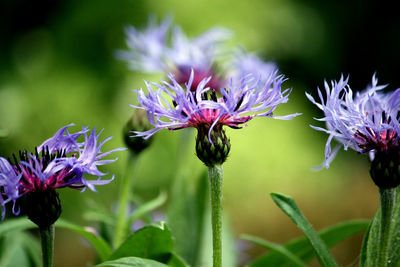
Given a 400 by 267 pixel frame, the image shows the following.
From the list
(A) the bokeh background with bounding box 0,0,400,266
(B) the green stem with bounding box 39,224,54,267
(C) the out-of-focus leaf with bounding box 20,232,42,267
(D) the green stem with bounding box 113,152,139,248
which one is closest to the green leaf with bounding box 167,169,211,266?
(D) the green stem with bounding box 113,152,139,248

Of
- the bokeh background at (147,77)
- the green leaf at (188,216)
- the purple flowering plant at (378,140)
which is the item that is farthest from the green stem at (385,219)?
the bokeh background at (147,77)

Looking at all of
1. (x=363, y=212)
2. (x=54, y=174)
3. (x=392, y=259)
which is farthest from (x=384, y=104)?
(x=363, y=212)

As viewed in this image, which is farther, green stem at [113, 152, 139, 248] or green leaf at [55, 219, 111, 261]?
green stem at [113, 152, 139, 248]

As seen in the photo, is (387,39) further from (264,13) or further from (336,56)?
(264,13)

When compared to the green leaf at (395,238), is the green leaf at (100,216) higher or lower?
lower

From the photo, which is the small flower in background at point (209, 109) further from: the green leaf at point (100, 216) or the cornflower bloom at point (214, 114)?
the green leaf at point (100, 216)

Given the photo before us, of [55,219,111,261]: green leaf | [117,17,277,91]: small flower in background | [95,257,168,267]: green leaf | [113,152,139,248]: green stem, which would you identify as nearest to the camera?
[95,257,168,267]: green leaf

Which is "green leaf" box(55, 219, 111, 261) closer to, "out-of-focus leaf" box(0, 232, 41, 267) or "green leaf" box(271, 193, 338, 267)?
"out-of-focus leaf" box(0, 232, 41, 267)
